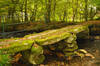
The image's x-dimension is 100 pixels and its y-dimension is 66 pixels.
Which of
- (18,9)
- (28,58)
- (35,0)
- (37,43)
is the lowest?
(28,58)

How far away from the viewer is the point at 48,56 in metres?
7.08

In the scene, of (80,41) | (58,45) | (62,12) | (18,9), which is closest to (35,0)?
(18,9)

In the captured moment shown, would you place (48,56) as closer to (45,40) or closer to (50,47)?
(50,47)

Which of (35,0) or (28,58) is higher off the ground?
(35,0)

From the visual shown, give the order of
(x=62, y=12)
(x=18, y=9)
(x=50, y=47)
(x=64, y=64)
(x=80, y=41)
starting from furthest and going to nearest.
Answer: (x=62, y=12)
(x=18, y=9)
(x=80, y=41)
(x=50, y=47)
(x=64, y=64)

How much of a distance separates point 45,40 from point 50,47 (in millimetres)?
1323

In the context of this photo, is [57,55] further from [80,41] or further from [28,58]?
[80,41]

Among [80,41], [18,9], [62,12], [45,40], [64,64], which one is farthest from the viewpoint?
[62,12]

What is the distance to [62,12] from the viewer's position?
54.9 ft

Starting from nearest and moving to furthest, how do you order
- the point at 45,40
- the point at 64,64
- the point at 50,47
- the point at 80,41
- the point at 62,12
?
1. the point at 45,40
2. the point at 64,64
3. the point at 50,47
4. the point at 80,41
5. the point at 62,12

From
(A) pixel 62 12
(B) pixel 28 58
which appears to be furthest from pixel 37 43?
(A) pixel 62 12

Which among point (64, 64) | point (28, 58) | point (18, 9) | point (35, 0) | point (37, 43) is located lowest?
point (64, 64)

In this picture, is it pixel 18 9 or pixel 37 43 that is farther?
pixel 18 9

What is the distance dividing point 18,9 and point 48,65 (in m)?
8.78
